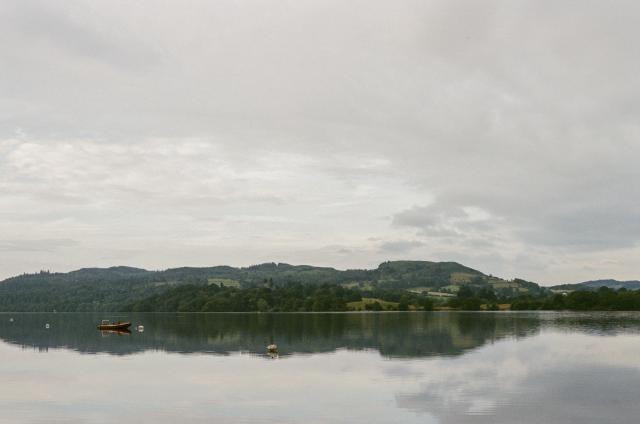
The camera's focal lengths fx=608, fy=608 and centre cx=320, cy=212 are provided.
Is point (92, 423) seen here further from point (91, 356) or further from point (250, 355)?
point (91, 356)

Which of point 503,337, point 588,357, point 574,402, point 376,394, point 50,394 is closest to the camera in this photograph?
point 574,402

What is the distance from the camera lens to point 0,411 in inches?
1927

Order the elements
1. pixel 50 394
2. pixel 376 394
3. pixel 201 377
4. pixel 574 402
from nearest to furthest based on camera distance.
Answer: pixel 574 402
pixel 376 394
pixel 50 394
pixel 201 377

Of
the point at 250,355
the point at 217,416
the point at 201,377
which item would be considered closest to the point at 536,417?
the point at 217,416

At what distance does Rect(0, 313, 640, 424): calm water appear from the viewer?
44844 mm

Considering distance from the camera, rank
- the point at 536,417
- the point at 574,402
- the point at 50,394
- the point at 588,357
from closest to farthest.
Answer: the point at 536,417
the point at 574,402
the point at 50,394
the point at 588,357

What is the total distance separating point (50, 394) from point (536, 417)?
43105 mm

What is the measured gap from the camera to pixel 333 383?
195ft

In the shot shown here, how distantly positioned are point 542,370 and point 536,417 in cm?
Result: 2809

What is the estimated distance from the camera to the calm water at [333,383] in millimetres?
44844

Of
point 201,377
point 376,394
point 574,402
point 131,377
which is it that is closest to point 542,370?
point 574,402

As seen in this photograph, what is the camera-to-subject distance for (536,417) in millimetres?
42156

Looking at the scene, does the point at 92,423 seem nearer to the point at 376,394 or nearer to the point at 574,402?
the point at 376,394

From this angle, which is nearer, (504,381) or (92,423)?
(92,423)
